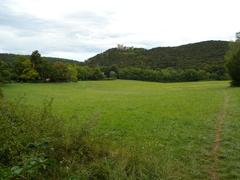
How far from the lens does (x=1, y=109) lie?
9742 mm

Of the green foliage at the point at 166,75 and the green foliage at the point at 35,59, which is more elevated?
the green foliage at the point at 35,59

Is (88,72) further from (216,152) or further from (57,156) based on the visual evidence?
(57,156)

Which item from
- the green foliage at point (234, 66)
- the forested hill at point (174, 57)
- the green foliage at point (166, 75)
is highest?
the forested hill at point (174, 57)

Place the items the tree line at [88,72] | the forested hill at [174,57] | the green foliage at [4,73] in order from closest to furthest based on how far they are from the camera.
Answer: the green foliage at [4,73] < the tree line at [88,72] < the forested hill at [174,57]

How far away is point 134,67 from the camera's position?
122 metres

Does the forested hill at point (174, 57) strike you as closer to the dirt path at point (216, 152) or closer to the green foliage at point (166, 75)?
the green foliage at point (166, 75)

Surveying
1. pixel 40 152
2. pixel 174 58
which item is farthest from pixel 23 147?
pixel 174 58

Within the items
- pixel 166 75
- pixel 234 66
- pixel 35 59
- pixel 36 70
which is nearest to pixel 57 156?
pixel 234 66

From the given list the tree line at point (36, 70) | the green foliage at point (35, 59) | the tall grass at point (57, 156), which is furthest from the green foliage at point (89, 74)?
the tall grass at point (57, 156)

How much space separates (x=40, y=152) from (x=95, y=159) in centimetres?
114

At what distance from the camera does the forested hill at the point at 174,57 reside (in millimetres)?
115188

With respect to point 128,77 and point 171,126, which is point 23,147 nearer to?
point 171,126

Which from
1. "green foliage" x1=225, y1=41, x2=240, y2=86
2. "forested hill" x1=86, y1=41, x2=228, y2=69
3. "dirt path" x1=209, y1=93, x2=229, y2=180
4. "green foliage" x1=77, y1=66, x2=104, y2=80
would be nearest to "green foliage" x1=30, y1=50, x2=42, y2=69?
"green foliage" x1=77, y1=66, x2=104, y2=80

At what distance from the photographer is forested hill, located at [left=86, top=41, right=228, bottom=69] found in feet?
378
